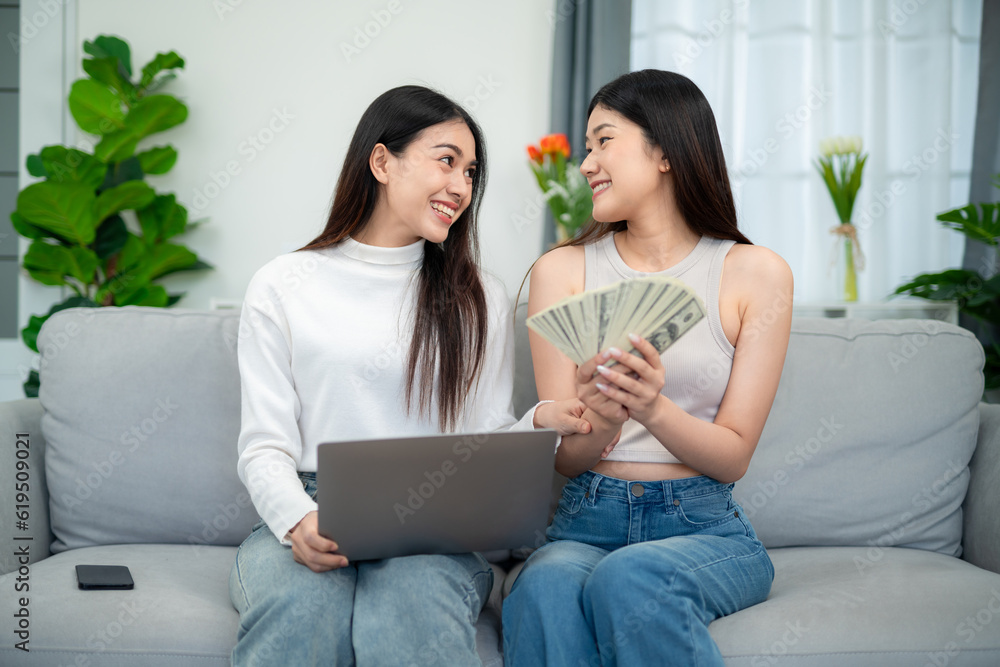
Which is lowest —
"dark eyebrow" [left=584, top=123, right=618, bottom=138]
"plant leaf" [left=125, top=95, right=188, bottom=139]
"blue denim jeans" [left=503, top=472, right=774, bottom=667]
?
"blue denim jeans" [left=503, top=472, right=774, bottom=667]

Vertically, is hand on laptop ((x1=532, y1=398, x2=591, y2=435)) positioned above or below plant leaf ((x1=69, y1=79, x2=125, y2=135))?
below

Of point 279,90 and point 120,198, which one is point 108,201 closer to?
point 120,198

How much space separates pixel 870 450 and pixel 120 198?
2.83m

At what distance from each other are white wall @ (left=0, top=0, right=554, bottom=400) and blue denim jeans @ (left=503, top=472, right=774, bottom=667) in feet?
7.19

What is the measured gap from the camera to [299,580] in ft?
3.83

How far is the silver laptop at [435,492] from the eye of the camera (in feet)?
3.53

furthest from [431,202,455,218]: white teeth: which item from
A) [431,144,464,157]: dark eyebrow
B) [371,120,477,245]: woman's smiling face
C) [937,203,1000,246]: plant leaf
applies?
[937,203,1000,246]: plant leaf

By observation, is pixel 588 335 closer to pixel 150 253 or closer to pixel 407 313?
pixel 407 313

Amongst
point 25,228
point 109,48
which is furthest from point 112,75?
point 25,228

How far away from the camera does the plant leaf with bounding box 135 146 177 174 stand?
322 cm

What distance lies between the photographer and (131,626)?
4.08ft

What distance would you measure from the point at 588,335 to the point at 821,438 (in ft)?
2.65

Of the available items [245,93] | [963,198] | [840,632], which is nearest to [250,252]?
[245,93]

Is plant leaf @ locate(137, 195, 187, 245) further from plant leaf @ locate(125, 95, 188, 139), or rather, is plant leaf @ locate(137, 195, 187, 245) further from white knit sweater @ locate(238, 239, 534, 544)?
white knit sweater @ locate(238, 239, 534, 544)
